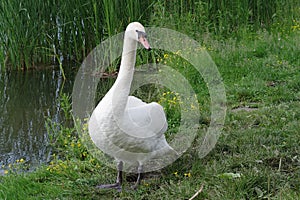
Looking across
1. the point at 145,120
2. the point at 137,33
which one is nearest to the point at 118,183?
the point at 145,120

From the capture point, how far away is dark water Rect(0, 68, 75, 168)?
5.06 meters

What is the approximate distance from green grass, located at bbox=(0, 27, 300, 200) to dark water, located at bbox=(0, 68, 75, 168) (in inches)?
9.8

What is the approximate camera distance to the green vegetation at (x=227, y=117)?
3404mm

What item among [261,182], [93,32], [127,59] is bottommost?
[93,32]

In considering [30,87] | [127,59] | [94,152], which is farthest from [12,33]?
[127,59]

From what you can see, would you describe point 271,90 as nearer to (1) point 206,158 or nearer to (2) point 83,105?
(1) point 206,158

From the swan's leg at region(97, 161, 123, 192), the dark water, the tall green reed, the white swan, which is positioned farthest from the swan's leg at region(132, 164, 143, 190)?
the tall green reed

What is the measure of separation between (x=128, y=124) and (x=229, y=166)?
0.86m

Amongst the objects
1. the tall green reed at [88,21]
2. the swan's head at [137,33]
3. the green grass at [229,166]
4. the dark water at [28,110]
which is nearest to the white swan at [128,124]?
the swan's head at [137,33]

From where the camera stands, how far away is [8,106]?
673 cm

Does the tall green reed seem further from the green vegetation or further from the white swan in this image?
the white swan

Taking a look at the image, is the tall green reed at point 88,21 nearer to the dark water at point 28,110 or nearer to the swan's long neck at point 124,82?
the dark water at point 28,110

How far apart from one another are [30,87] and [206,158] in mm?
4408

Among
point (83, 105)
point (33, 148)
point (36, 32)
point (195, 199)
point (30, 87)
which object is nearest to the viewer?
point (195, 199)
